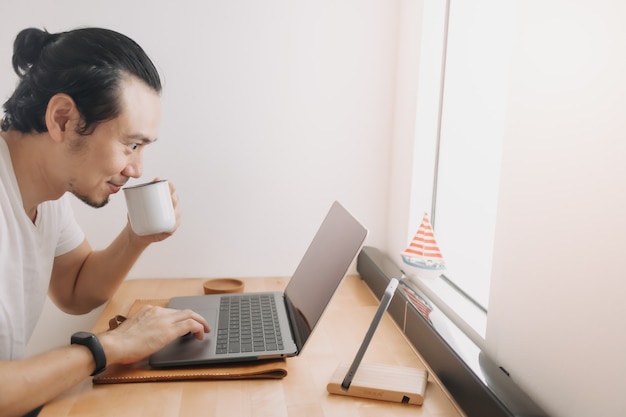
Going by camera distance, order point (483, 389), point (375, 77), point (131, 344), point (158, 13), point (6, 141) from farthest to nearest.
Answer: point (375, 77), point (158, 13), point (6, 141), point (131, 344), point (483, 389)

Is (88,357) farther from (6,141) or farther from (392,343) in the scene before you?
(392,343)

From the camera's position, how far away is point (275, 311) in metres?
1.23

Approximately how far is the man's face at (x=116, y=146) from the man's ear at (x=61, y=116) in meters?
0.03

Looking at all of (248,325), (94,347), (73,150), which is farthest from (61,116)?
(248,325)

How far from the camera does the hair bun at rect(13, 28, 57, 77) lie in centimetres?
102

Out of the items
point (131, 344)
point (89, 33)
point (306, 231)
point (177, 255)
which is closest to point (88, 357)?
point (131, 344)

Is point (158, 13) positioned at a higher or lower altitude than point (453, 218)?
higher

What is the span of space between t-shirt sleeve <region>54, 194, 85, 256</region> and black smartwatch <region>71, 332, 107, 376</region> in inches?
16.3

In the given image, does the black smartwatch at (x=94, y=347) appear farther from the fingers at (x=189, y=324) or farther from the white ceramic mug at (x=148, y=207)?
the white ceramic mug at (x=148, y=207)

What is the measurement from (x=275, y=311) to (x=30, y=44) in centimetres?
76

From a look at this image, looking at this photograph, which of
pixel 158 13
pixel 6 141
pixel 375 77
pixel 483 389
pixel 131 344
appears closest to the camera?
pixel 483 389

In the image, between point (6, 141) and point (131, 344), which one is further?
point (6, 141)

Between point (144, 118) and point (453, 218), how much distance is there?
896 millimetres

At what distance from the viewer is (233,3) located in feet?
4.90
